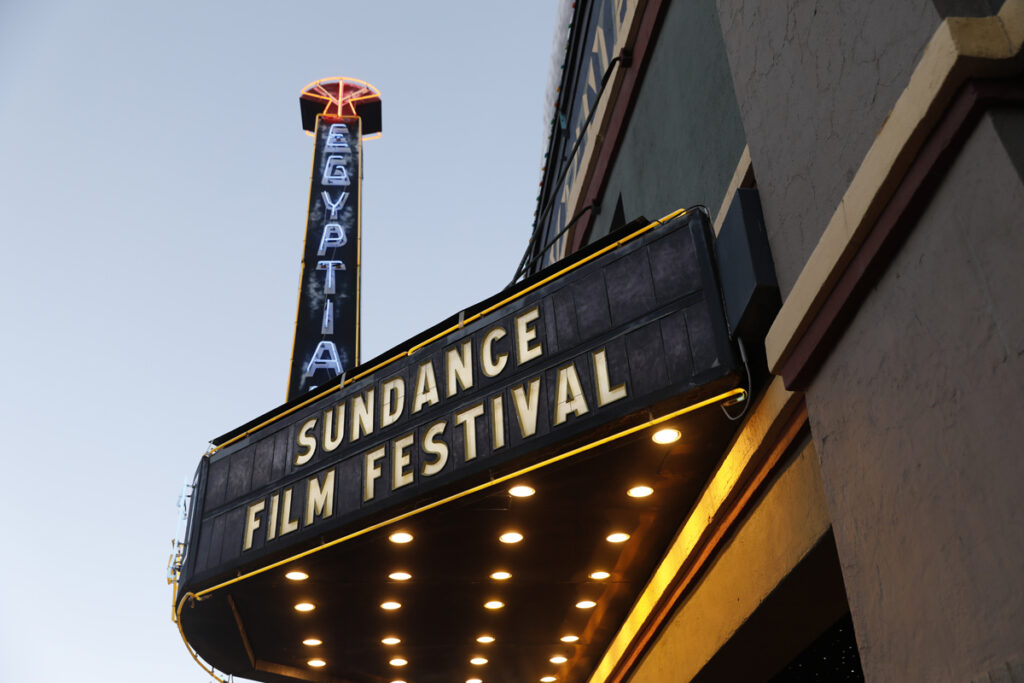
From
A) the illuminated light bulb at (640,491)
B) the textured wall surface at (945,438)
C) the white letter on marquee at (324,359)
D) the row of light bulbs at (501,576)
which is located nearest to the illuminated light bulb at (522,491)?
the row of light bulbs at (501,576)

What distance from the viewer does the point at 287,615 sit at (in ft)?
36.3

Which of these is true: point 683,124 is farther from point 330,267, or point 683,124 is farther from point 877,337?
point 330,267

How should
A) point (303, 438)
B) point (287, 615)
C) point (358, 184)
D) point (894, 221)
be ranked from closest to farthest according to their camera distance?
point (894, 221) → point (303, 438) → point (287, 615) → point (358, 184)

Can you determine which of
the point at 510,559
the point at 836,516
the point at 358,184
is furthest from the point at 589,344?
the point at 358,184

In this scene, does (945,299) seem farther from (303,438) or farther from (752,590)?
(303,438)

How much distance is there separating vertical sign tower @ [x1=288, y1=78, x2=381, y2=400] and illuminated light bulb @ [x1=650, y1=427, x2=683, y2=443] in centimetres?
1256

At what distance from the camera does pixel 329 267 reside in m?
21.7

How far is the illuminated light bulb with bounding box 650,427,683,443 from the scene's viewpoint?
7.23 meters

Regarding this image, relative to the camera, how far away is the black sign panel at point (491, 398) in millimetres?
6719

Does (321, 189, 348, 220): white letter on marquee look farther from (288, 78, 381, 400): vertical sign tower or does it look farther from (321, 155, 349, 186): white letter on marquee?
(321, 155, 349, 186): white letter on marquee

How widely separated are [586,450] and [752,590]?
1806mm

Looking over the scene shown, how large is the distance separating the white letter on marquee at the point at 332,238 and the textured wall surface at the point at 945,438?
60.3 ft

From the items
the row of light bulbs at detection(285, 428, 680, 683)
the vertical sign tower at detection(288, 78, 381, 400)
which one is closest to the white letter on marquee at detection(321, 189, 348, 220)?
the vertical sign tower at detection(288, 78, 381, 400)

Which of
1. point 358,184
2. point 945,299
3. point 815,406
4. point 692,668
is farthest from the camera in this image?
point 358,184
